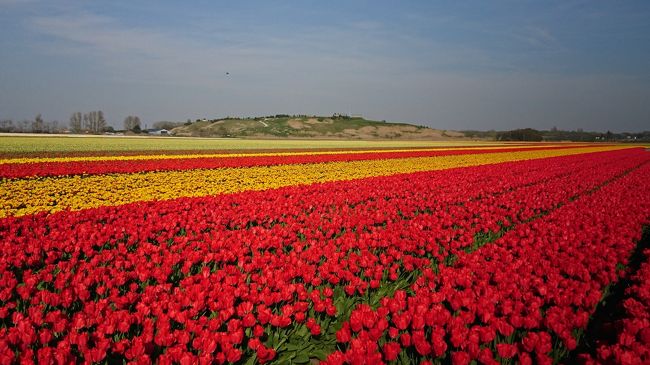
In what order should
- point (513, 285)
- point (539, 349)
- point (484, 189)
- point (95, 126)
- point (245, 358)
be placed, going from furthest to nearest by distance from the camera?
point (95, 126)
point (484, 189)
point (513, 285)
point (245, 358)
point (539, 349)

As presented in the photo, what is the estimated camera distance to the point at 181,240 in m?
6.19

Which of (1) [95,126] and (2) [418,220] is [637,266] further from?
(1) [95,126]

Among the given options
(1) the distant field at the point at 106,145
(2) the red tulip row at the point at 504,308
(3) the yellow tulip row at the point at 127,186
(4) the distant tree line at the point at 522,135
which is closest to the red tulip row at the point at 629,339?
(2) the red tulip row at the point at 504,308

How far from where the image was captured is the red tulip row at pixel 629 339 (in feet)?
9.82

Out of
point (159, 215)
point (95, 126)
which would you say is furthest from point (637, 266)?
point (95, 126)

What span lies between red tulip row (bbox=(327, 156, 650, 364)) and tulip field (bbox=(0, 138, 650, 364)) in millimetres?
19

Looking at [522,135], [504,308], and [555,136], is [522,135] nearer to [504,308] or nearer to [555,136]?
[555,136]

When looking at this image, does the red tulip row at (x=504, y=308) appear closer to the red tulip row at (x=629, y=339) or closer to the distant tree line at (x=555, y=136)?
the red tulip row at (x=629, y=339)

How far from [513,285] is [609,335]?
94cm

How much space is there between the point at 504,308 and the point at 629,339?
95 centimetres

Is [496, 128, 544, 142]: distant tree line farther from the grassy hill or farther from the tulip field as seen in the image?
the tulip field

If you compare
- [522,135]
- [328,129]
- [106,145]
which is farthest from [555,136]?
[106,145]

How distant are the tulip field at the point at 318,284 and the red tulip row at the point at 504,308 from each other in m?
0.02

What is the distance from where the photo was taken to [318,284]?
471cm
